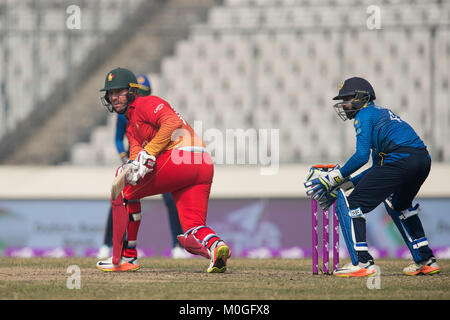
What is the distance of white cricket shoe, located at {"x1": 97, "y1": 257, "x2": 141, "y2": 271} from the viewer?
820 centimetres

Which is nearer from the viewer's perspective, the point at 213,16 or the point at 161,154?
the point at 161,154

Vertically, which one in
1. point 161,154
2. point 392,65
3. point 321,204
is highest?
point 392,65

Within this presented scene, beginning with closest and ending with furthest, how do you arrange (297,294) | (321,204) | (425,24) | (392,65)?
(297,294), (321,204), (425,24), (392,65)

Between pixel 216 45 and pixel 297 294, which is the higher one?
pixel 216 45

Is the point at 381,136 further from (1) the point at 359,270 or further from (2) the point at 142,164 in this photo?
(2) the point at 142,164

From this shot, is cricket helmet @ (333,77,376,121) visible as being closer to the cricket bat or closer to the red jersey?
the red jersey

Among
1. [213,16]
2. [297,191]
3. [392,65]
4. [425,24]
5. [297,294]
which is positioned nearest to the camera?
[297,294]

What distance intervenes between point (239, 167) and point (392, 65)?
13.3 ft

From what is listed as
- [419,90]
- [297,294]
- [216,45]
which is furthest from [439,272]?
[216,45]

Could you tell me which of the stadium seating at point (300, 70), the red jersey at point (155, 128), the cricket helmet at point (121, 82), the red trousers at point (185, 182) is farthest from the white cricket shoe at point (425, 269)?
the stadium seating at point (300, 70)

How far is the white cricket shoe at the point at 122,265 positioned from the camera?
8.20m

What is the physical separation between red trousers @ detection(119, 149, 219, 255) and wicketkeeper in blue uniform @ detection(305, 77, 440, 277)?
3.41 ft

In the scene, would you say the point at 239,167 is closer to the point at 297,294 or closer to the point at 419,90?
the point at 419,90

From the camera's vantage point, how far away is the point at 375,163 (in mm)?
7926
